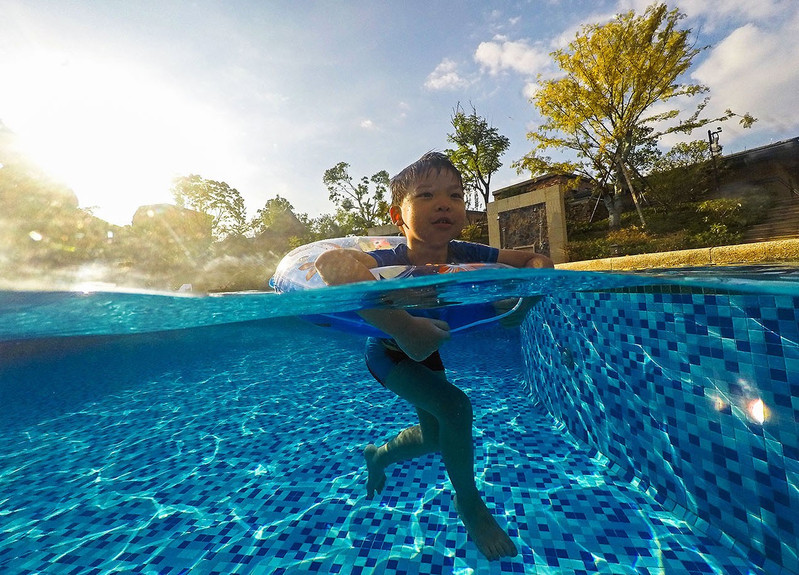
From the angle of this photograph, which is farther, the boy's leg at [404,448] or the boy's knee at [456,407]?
the boy's leg at [404,448]

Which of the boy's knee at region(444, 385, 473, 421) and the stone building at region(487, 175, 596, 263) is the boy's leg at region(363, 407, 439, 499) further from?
the stone building at region(487, 175, 596, 263)

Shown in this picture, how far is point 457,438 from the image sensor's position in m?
2.48

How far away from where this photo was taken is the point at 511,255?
11.1 feet

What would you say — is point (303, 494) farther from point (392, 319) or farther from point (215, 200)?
point (215, 200)

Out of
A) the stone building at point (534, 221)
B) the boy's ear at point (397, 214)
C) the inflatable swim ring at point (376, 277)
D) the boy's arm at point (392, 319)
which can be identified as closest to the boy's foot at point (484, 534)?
the boy's arm at point (392, 319)

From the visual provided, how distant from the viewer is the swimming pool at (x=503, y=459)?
2.61m

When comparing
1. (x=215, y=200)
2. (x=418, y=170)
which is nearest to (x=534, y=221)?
(x=418, y=170)

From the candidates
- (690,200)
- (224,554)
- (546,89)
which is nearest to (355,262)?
(224,554)

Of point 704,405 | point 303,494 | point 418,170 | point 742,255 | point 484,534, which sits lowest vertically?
point 303,494

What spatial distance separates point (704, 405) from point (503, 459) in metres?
2.02

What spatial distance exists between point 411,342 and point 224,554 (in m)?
2.43

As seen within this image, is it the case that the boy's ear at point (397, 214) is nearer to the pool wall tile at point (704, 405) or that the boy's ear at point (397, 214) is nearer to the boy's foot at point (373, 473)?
the boy's foot at point (373, 473)

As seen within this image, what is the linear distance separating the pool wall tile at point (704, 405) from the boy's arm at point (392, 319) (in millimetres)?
2406

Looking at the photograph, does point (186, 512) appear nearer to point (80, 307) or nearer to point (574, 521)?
point (80, 307)
